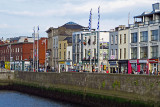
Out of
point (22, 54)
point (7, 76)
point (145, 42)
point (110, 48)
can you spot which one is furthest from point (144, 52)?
point (22, 54)

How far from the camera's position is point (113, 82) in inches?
1820

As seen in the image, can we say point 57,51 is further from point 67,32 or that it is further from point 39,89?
point 39,89

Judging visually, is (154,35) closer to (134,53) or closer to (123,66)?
(134,53)

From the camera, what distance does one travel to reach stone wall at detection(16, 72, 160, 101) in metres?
38.8

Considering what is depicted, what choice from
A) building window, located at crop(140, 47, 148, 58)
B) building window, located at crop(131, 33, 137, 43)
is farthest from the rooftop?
building window, located at crop(140, 47, 148, 58)

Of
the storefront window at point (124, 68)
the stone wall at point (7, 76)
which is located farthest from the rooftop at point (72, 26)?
the storefront window at point (124, 68)

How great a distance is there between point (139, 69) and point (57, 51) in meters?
39.7

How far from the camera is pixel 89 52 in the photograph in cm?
9025

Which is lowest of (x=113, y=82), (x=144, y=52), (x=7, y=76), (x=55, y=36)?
(x=7, y=76)

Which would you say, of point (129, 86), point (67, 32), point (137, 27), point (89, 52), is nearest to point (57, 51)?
point (67, 32)

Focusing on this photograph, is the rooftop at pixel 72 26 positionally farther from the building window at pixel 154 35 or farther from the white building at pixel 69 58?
the building window at pixel 154 35

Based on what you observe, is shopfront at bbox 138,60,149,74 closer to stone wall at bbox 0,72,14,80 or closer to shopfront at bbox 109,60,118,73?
shopfront at bbox 109,60,118,73

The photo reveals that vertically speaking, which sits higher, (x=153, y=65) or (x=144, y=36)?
(x=144, y=36)

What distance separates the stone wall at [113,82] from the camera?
3878 centimetres
